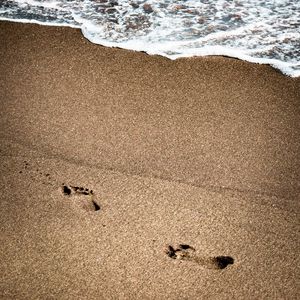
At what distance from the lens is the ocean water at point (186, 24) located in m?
3.71

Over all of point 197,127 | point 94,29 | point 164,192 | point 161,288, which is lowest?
point 161,288

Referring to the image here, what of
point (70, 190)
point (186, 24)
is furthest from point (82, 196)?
point (186, 24)

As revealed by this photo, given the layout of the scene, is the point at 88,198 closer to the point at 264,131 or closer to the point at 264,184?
the point at 264,184

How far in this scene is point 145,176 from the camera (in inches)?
99.9

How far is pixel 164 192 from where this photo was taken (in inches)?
96.2

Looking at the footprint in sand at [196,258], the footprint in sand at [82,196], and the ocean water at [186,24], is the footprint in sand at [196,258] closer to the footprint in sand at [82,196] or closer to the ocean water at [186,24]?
the footprint in sand at [82,196]

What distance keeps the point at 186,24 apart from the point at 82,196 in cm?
249

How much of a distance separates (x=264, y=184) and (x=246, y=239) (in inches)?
17.8

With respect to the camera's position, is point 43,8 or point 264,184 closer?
point 264,184

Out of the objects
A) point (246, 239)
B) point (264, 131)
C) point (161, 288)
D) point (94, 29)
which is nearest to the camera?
point (161, 288)

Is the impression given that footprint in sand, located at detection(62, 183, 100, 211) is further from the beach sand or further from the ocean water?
the ocean water

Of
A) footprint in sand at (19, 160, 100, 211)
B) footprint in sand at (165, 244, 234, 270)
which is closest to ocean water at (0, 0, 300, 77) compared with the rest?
footprint in sand at (19, 160, 100, 211)

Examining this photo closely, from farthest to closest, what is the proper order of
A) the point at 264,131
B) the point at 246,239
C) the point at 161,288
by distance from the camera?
the point at 264,131 → the point at 246,239 → the point at 161,288

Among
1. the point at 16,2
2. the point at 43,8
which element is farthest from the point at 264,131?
the point at 16,2
